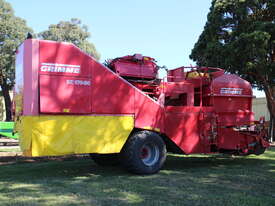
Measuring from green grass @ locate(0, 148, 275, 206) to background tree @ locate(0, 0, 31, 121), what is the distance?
78.3 ft

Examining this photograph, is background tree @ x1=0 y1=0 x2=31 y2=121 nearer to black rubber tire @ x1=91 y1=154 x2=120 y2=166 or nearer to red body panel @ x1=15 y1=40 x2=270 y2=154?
black rubber tire @ x1=91 y1=154 x2=120 y2=166

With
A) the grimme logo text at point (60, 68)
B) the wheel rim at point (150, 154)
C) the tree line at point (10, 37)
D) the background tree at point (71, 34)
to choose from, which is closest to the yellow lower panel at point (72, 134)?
the wheel rim at point (150, 154)

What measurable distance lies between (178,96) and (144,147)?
2.01 metres

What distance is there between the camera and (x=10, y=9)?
112ft

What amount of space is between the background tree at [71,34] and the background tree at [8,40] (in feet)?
12.7

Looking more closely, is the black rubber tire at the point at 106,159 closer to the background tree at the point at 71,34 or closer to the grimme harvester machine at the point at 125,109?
the grimme harvester machine at the point at 125,109

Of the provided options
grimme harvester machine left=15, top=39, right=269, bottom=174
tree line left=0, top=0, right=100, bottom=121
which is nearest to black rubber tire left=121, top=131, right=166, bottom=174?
grimme harvester machine left=15, top=39, right=269, bottom=174

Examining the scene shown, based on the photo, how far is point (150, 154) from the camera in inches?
337

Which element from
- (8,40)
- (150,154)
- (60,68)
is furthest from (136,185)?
(8,40)

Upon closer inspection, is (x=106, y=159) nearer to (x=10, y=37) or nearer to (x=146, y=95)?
(x=146, y=95)

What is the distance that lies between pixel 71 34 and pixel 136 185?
3435cm

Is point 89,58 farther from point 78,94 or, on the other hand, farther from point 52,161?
point 52,161

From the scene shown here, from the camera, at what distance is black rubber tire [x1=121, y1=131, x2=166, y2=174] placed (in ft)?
26.6

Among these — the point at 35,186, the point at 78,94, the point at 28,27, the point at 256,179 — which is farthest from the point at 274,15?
the point at 28,27
